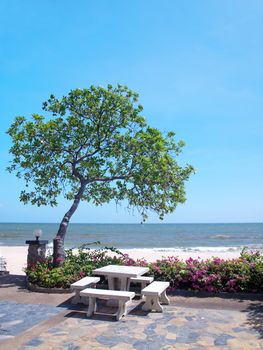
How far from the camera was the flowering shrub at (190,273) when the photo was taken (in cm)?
920

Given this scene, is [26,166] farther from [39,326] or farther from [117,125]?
[39,326]

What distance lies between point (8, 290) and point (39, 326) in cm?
375

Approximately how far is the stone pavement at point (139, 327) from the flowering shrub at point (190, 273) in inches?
Result: 20.9

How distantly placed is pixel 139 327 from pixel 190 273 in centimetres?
331

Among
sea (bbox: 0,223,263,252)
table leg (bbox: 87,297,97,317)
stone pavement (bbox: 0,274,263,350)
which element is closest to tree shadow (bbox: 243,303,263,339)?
stone pavement (bbox: 0,274,263,350)

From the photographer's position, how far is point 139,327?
22.2 ft

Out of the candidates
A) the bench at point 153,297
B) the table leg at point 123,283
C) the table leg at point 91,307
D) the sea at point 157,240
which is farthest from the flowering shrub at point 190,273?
the sea at point 157,240

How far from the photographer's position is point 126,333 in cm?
643

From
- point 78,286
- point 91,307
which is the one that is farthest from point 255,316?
point 78,286

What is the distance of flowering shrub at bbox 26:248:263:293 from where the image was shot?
30.2 feet

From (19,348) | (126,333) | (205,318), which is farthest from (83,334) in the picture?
(205,318)

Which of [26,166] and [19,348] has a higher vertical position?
[26,166]

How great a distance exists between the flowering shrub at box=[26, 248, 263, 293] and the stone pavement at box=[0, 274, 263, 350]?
0.53 meters

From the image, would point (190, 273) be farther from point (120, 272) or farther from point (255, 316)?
point (255, 316)
